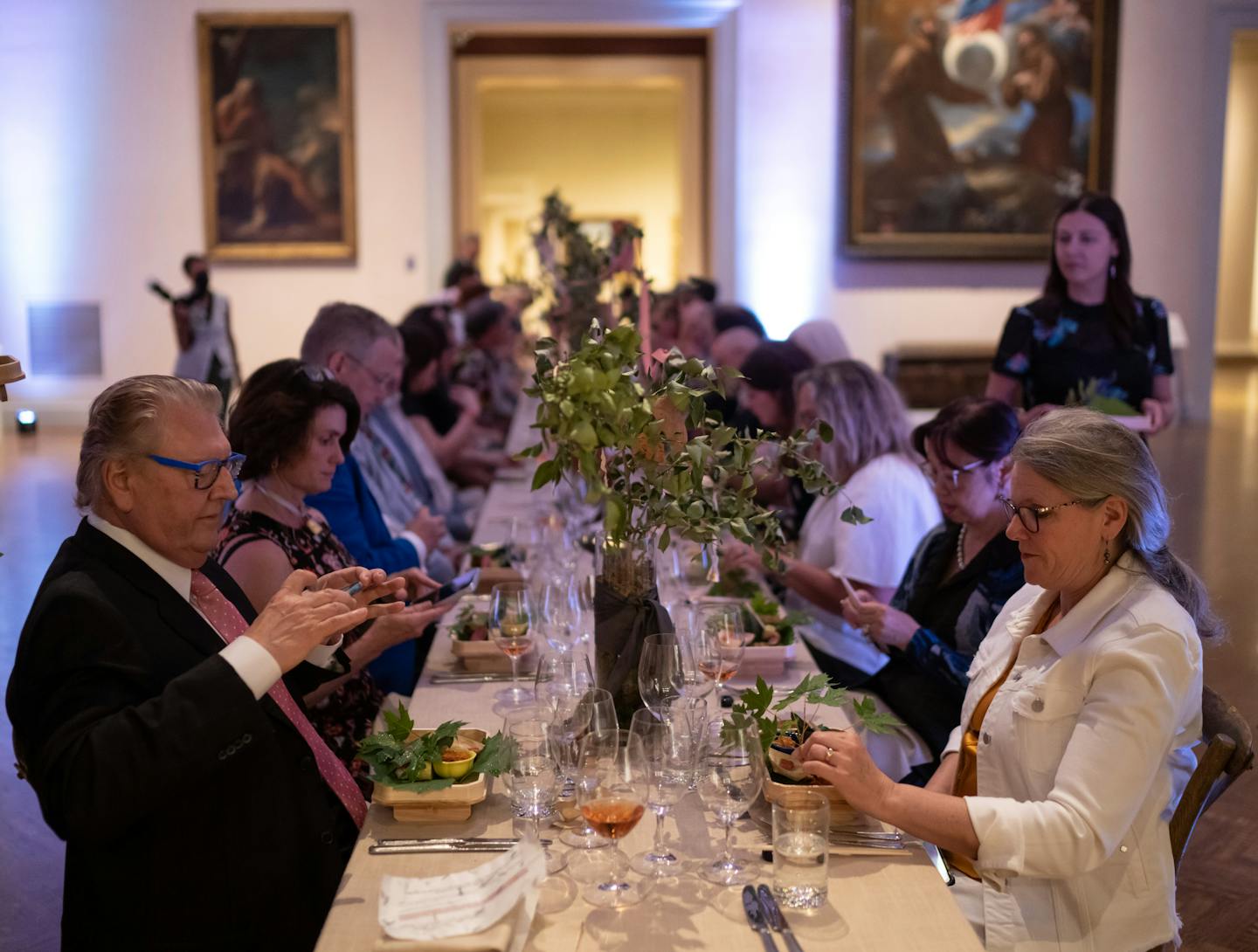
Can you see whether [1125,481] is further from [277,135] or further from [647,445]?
[277,135]

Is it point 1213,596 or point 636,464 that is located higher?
point 636,464

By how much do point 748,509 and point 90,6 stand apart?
1233 cm

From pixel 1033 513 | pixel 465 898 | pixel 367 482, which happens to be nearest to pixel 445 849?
pixel 465 898

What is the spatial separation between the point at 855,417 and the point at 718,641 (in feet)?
5.32

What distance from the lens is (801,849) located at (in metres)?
1.75

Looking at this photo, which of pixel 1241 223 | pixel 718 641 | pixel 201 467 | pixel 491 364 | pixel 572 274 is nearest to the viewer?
pixel 201 467

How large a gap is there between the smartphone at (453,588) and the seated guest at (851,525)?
750mm

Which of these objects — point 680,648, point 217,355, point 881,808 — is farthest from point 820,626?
point 217,355

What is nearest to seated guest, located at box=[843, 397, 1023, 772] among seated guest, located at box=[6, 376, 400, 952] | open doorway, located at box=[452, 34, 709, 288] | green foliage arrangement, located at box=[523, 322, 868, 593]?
green foliage arrangement, located at box=[523, 322, 868, 593]

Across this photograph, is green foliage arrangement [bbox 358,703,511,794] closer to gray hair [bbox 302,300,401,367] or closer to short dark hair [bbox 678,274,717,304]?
gray hair [bbox 302,300,401,367]

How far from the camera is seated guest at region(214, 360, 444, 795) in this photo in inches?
114

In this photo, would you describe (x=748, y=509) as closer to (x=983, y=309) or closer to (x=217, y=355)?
(x=217, y=355)

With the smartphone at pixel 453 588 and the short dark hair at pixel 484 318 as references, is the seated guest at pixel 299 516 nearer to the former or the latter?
the smartphone at pixel 453 588

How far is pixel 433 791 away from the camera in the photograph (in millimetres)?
2029
